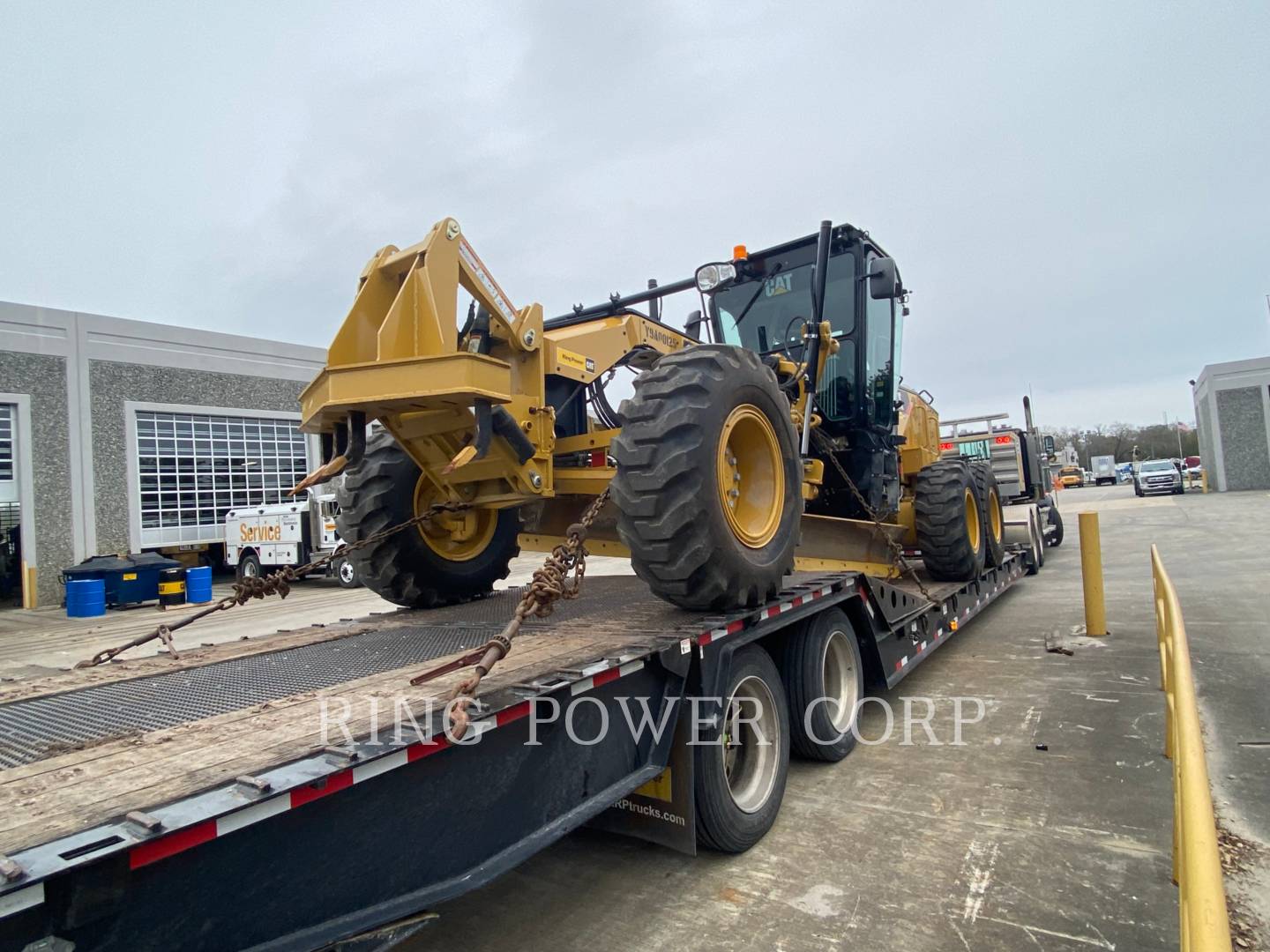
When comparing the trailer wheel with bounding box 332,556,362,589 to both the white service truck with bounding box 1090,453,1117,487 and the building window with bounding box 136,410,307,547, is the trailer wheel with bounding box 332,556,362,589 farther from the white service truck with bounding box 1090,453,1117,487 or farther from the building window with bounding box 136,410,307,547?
the white service truck with bounding box 1090,453,1117,487

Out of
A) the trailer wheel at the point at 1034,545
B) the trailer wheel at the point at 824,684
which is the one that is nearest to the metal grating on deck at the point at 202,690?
the trailer wheel at the point at 824,684

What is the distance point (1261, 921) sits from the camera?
2.97 metres

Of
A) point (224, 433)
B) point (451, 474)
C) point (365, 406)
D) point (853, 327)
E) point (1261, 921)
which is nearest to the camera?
Answer: point (1261, 921)

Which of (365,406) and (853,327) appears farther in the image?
(853,327)

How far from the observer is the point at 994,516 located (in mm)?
9336

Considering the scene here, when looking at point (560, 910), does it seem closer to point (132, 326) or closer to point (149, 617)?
point (149, 617)

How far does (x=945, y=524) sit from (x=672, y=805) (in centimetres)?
505

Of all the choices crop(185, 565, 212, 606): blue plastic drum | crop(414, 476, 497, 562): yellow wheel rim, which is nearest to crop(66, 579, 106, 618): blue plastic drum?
crop(185, 565, 212, 606): blue plastic drum

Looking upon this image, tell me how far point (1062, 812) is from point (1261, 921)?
989 millimetres

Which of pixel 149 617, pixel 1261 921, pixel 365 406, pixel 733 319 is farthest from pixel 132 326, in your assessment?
pixel 1261 921

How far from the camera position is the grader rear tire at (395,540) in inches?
190

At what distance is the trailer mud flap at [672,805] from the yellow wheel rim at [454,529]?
2.16m

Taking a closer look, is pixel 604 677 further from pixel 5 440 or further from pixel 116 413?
pixel 116 413

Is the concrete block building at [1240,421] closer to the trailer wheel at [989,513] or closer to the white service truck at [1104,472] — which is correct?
the white service truck at [1104,472]
